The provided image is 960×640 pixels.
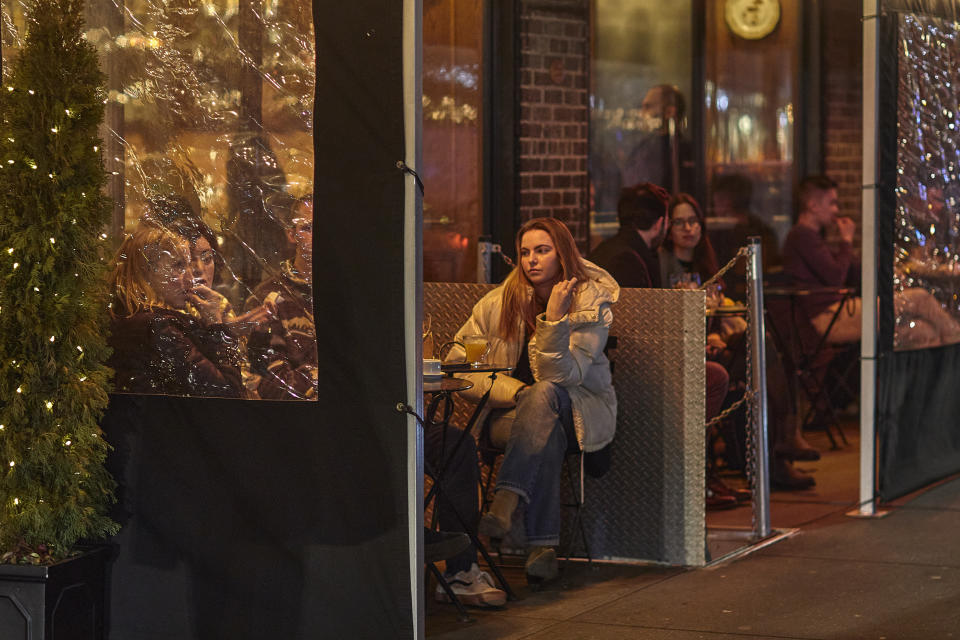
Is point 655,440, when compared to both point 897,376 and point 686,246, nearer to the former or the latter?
point 897,376

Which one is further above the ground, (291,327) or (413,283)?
(413,283)

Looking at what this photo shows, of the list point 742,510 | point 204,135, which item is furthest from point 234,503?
point 742,510

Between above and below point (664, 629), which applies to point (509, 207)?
above

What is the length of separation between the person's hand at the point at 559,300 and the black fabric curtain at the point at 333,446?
4.53ft

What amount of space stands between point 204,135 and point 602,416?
2028 mm

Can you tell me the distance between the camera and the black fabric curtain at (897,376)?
6.96 metres

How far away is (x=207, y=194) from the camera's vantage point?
15.1 feet

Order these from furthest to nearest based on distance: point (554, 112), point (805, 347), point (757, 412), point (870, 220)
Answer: point (805, 347)
point (554, 112)
point (870, 220)
point (757, 412)

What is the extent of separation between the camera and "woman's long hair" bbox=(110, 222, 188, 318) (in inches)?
186

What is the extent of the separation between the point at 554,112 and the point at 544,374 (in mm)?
2999

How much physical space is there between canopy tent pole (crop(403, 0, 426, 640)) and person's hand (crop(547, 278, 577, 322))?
4.42 feet

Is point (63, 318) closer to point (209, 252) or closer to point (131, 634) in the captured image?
point (209, 252)

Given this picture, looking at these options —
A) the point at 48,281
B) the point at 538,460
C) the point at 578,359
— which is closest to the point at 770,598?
the point at 538,460

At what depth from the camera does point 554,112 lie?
828cm
